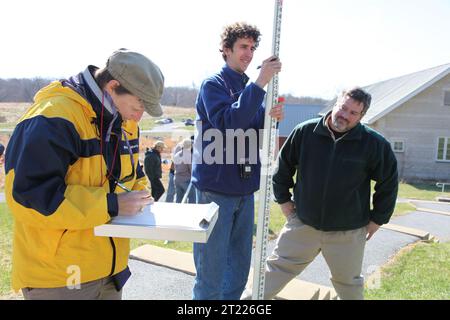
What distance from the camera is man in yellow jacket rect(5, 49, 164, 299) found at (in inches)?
57.1

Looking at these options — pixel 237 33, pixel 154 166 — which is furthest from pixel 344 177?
pixel 154 166

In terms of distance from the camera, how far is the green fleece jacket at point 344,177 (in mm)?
3049

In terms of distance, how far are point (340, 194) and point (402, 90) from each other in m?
22.7

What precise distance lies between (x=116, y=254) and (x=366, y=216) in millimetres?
2204

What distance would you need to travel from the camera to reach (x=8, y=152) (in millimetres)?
1505

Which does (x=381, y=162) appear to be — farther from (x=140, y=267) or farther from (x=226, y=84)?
(x=140, y=267)

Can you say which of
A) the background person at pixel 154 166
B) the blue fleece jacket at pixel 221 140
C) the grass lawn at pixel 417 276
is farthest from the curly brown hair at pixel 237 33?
the background person at pixel 154 166

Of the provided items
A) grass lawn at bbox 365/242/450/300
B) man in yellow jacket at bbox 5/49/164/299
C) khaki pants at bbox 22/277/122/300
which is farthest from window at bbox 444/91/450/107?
khaki pants at bbox 22/277/122/300

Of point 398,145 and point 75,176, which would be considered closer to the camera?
point 75,176

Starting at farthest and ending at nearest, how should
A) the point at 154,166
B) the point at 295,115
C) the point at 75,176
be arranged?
1. the point at 295,115
2. the point at 154,166
3. the point at 75,176

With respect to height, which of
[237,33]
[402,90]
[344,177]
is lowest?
[344,177]

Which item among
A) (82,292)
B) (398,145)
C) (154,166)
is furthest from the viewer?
(398,145)

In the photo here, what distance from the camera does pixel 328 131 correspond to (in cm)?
311

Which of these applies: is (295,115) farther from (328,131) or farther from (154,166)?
(328,131)
